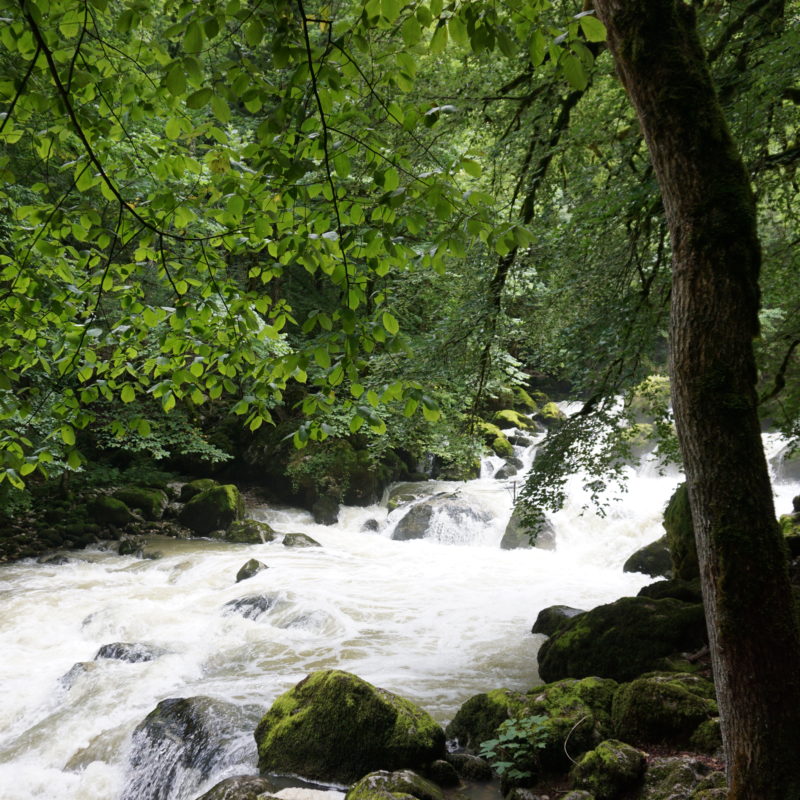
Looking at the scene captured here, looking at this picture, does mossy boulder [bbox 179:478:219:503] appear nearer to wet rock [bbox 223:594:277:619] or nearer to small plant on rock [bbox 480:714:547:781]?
wet rock [bbox 223:594:277:619]

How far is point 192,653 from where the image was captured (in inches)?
294

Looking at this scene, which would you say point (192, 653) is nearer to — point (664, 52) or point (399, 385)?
point (399, 385)

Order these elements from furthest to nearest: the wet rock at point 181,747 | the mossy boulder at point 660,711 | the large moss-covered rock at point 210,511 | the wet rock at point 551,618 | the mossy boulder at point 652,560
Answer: the large moss-covered rock at point 210,511
the mossy boulder at point 652,560
the wet rock at point 551,618
the wet rock at point 181,747
the mossy boulder at point 660,711

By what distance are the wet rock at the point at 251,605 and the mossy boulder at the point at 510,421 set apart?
540 inches

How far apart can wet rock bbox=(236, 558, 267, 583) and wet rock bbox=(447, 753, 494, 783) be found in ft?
21.4

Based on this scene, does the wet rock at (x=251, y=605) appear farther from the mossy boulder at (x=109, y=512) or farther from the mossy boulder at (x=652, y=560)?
the mossy boulder at (x=652, y=560)

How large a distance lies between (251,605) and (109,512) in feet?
21.5

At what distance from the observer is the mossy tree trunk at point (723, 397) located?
7.39ft

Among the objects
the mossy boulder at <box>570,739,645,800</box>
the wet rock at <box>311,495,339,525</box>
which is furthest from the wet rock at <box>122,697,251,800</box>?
the wet rock at <box>311,495,339,525</box>

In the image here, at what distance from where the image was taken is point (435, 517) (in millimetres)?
15008

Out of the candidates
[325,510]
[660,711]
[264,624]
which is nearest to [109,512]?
[325,510]

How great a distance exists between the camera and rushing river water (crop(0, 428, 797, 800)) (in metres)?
5.66

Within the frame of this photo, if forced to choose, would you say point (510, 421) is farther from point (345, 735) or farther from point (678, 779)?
point (678, 779)

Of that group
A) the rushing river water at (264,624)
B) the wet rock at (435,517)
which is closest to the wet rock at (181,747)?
the rushing river water at (264,624)
